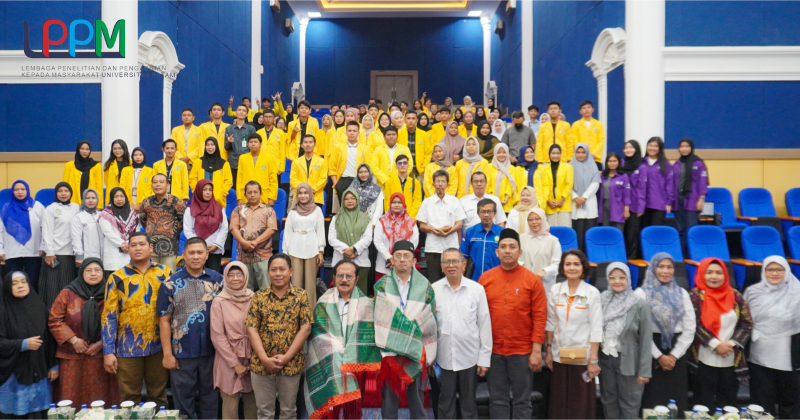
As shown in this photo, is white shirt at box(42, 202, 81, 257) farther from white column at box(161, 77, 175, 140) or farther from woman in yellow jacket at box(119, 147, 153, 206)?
white column at box(161, 77, 175, 140)

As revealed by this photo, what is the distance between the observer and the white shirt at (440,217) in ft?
16.5

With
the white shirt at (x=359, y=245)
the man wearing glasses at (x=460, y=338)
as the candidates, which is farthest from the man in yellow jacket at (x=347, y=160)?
the man wearing glasses at (x=460, y=338)

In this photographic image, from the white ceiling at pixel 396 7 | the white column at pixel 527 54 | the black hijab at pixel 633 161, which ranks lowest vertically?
the black hijab at pixel 633 161

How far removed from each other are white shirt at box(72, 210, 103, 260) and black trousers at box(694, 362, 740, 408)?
204 inches

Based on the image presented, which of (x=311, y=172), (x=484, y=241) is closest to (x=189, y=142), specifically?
(x=311, y=172)

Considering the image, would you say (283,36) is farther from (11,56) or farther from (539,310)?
(539,310)

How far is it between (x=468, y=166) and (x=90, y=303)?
13.2ft

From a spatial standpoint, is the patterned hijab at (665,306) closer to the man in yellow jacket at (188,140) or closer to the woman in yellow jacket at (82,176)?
the woman in yellow jacket at (82,176)

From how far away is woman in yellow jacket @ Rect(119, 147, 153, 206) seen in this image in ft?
18.9

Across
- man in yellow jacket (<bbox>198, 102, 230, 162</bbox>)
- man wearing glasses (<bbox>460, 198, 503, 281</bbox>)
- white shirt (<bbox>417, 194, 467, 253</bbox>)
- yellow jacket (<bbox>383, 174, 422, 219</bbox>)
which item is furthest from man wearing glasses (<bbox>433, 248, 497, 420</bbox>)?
man in yellow jacket (<bbox>198, 102, 230, 162</bbox>)

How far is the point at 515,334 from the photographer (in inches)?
141

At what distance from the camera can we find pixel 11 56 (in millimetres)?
6945

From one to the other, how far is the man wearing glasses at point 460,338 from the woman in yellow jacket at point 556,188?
8.15 feet

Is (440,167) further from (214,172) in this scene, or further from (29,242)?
(29,242)
